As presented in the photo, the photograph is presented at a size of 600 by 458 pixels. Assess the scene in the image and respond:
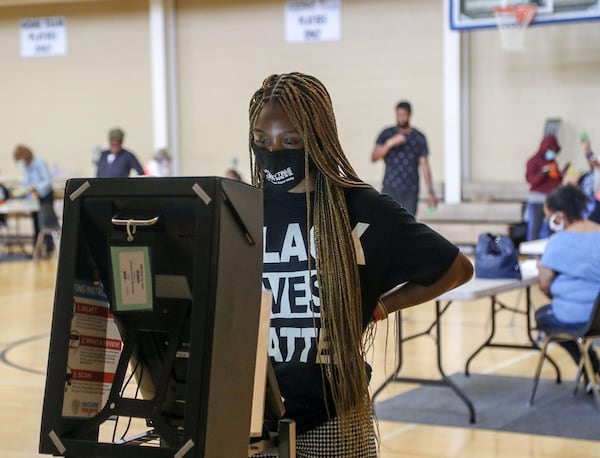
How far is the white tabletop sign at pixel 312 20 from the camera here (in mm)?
14312

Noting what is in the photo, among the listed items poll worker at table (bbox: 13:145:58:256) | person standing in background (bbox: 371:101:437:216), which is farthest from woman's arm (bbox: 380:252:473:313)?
poll worker at table (bbox: 13:145:58:256)

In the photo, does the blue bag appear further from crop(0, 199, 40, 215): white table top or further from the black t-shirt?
crop(0, 199, 40, 215): white table top

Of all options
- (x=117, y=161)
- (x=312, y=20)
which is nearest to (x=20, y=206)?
(x=117, y=161)

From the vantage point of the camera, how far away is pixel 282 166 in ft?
5.90

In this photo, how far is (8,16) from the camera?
1638cm

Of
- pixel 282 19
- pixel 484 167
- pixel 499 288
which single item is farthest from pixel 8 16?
pixel 499 288

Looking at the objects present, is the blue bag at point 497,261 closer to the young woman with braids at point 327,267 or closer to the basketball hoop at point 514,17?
the young woman with braids at point 327,267

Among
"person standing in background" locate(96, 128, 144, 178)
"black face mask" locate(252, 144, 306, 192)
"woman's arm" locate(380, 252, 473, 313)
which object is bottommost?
"person standing in background" locate(96, 128, 144, 178)

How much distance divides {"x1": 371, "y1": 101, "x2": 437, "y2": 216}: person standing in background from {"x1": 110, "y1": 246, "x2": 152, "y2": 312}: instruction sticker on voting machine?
309 inches

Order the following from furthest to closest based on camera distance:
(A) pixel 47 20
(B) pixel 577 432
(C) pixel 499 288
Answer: (A) pixel 47 20 < (C) pixel 499 288 < (B) pixel 577 432

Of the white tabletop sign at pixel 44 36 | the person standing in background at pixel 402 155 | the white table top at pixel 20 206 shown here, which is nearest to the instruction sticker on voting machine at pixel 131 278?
the person standing in background at pixel 402 155

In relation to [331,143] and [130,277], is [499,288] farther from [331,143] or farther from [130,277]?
[130,277]

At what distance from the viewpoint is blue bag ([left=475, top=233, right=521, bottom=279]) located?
5.08 m

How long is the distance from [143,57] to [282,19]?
7.94 ft
